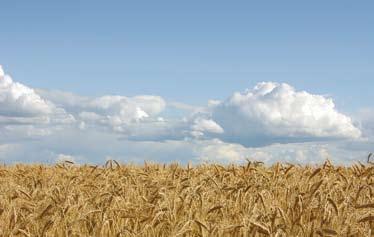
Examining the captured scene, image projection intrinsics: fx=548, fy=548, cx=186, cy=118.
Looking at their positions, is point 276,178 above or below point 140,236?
above

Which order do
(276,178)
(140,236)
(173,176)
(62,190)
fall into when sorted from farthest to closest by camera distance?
(173,176)
(276,178)
(62,190)
(140,236)

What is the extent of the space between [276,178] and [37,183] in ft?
12.0

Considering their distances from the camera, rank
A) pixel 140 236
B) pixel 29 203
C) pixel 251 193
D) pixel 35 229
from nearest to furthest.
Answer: pixel 140 236
pixel 35 229
pixel 29 203
pixel 251 193

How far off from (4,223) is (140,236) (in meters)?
1.45

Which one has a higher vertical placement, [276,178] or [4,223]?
[276,178]

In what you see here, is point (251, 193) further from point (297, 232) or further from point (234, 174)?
point (234, 174)

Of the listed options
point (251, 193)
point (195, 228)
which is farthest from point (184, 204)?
point (251, 193)

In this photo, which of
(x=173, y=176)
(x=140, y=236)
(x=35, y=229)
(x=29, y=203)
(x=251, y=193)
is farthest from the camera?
(x=173, y=176)

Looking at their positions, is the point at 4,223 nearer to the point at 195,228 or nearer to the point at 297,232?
the point at 195,228

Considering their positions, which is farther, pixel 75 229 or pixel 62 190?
pixel 62 190

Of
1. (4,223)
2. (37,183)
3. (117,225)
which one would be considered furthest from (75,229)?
(37,183)

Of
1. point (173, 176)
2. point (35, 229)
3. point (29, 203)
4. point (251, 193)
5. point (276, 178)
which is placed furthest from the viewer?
point (173, 176)

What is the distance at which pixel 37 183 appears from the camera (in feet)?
27.5

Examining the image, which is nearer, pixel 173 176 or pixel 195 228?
pixel 195 228
